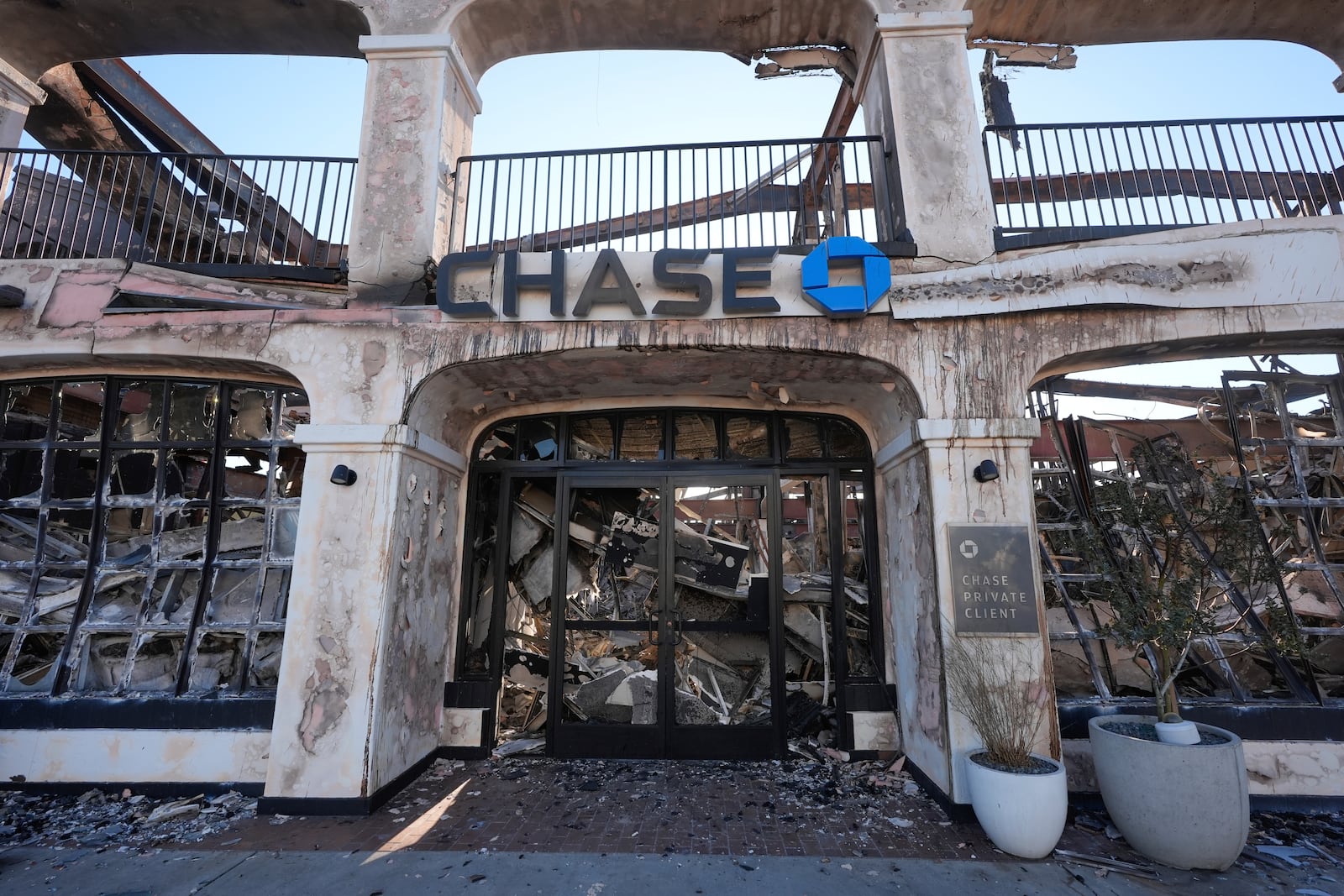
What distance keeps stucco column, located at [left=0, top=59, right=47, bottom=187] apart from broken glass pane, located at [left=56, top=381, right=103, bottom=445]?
6.52ft

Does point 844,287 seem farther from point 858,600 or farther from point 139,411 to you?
point 139,411

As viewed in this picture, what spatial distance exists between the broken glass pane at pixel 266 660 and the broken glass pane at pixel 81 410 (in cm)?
246

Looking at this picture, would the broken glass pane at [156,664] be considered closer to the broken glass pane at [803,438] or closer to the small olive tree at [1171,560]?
the broken glass pane at [803,438]

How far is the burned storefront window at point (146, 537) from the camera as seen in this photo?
4895 mm

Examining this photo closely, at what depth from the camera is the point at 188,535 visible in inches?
203

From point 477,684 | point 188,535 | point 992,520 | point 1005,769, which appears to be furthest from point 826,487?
point 188,535

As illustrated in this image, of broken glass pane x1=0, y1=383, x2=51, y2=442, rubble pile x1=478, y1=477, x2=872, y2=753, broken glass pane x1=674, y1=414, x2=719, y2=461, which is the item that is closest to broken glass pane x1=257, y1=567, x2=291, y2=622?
rubble pile x1=478, y1=477, x2=872, y2=753

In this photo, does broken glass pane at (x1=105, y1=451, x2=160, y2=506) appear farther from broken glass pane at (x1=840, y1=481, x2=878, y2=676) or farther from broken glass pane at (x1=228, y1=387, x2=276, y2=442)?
broken glass pane at (x1=840, y1=481, x2=878, y2=676)

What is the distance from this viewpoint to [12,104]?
5832 millimetres

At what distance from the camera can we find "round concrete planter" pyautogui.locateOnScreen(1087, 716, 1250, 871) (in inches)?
134

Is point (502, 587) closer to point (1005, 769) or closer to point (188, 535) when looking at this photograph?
point (188, 535)

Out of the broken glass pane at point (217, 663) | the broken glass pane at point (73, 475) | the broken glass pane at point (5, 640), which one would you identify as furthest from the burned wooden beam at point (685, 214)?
the broken glass pane at point (5, 640)

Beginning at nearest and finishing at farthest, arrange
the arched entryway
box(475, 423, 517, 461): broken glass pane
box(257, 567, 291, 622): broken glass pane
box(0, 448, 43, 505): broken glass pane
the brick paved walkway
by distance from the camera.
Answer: the brick paved walkway
box(257, 567, 291, 622): broken glass pane
box(0, 448, 43, 505): broken glass pane
the arched entryway
box(475, 423, 517, 461): broken glass pane

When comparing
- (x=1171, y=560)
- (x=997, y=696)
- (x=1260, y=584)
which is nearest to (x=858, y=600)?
(x=997, y=696)
